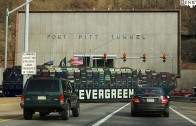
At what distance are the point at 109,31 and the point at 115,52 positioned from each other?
420 cm

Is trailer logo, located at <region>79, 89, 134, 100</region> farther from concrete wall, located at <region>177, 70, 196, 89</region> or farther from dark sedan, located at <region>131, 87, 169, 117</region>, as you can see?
concrete wall, located at <region>177, 70, 196, 89</region>

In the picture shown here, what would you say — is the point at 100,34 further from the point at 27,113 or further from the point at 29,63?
the point at 27,113

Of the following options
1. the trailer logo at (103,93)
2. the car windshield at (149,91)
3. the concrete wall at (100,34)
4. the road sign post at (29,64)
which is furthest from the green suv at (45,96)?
the concrete wall at (100,34)

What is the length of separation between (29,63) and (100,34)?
55.5 meters

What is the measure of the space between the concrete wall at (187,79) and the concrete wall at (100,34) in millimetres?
4124

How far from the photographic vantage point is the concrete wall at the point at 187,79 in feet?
267

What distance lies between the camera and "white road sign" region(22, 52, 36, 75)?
87.5ft

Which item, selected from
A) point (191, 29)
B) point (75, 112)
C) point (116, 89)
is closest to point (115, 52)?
point (116, 89)

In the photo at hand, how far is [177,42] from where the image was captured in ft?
262

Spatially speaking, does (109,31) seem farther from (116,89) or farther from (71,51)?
(116,89)

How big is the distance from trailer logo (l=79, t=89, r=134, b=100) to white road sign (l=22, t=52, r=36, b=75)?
21.2 meters

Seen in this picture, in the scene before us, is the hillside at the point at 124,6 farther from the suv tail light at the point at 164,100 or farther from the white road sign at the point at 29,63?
the suv tail light at the point at 164,100

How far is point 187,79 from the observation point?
8194 centimetres

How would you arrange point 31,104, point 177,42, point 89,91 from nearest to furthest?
point 31,104
point 89,91
point 177,42
